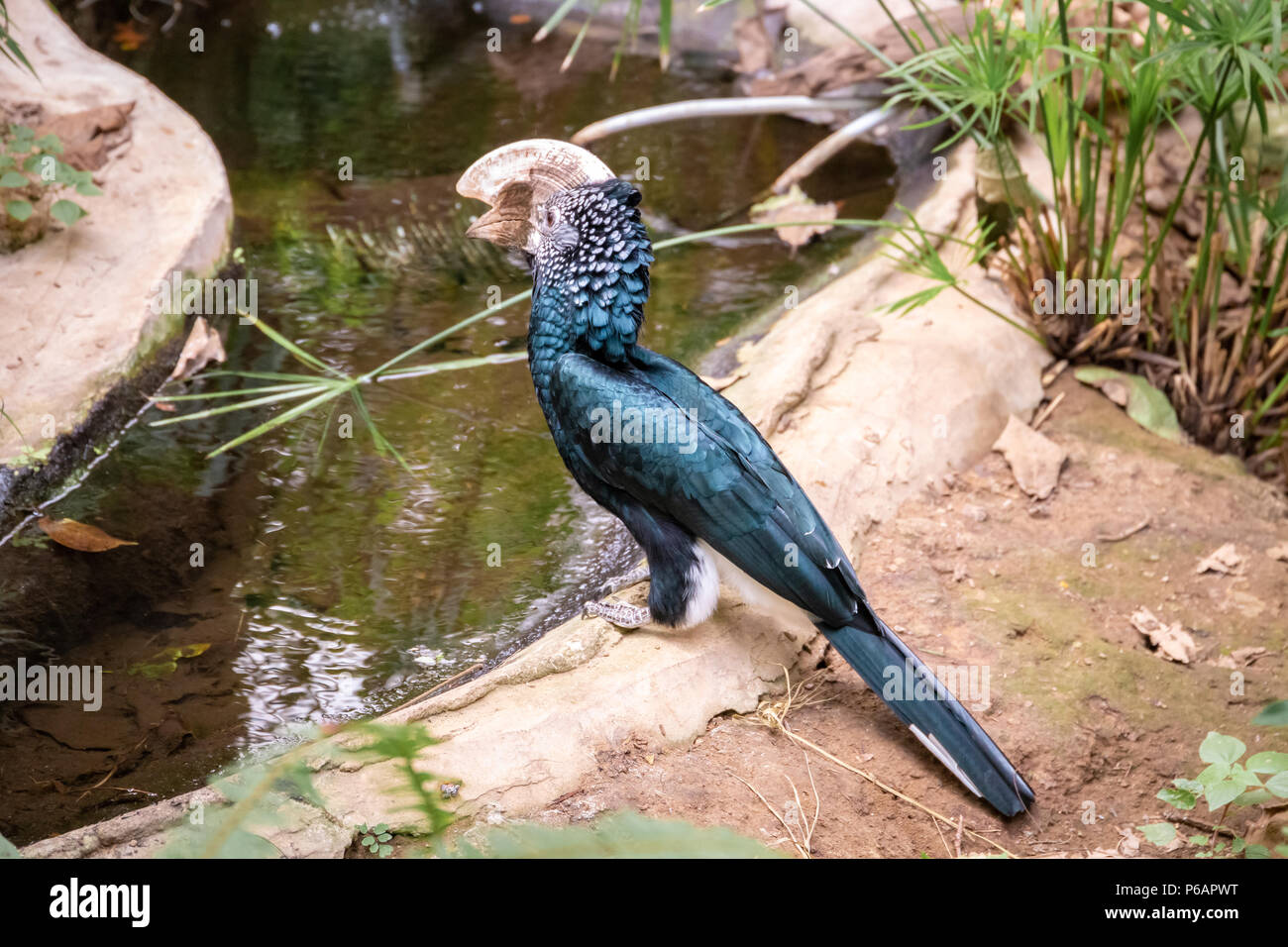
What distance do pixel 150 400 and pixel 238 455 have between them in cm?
45

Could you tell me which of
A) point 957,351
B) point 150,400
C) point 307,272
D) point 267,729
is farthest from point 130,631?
point 957,351

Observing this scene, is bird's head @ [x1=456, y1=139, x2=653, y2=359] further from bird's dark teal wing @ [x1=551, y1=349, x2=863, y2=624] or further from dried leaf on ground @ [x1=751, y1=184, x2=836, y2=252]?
dried leaf on ground @ [x1=751, y1=184, x2=836, y2=252]

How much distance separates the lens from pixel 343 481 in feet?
11.4

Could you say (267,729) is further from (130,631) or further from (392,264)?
(392,264)

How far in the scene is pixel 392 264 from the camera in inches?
179

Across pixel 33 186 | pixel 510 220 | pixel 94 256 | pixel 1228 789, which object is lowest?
pixel 1228 789

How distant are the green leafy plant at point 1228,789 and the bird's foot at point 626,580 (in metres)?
1.39

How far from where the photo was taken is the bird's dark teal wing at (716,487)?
8.61 feet

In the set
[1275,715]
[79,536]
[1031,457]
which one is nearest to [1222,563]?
[1031,457]

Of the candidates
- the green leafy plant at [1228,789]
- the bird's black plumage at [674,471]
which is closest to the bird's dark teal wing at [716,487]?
the bird's black plumage at [674,471]

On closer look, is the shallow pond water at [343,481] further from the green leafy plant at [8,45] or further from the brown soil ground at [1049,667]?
the green leafy plant at [8,45]

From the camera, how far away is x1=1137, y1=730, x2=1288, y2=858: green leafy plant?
2.06 metres

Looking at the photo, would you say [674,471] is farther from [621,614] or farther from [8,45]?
[8,45]

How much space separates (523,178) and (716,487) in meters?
0.97
